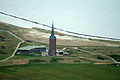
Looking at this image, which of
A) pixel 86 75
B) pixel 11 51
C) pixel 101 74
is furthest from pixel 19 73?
→ pixel 11 51

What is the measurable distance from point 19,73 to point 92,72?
26.4m

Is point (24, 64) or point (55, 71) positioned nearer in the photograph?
point (55, 71)

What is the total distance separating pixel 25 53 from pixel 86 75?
49.4 metres

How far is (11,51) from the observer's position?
10381 cm

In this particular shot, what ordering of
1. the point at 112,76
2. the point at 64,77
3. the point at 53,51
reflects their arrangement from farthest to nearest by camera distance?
the point at 53,51
the point at 112,76
the point at 64,77

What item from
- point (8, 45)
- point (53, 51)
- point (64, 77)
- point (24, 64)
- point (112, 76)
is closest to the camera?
point (64, 77)

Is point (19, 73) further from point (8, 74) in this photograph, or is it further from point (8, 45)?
point (8, 45)

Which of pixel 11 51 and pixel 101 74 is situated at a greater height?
pixel 11 51

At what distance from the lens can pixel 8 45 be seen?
115 m

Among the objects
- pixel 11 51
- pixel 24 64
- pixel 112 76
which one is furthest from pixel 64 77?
pixel 11 51

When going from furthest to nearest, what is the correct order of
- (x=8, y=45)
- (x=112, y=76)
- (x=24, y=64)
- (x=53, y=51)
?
(x=8, y=45) → (x=53, y=51) → (x=24, y=64) → (x=112, y=76)

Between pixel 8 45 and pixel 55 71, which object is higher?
pixel 8 45

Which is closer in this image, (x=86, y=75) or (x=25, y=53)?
(x=86, y=75)

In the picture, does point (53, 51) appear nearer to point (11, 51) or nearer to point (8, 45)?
point (11, 51)
